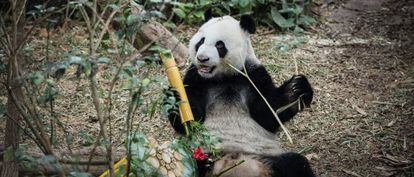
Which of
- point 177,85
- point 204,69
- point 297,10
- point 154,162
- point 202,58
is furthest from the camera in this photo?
point 297,10

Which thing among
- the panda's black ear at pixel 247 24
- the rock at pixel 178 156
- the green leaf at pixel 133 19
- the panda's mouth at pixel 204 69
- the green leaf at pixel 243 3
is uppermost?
the green leaf at pixel 133 19

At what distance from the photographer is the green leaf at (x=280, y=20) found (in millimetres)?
7738

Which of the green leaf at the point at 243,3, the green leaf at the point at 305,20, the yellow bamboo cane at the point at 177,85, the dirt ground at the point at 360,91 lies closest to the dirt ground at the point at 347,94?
the dirt ground at the point at 360,91

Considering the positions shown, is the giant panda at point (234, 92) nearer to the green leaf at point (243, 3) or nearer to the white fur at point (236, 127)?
the white fur at point (236, 127)

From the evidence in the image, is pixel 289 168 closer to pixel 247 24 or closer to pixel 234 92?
pixel 234 92

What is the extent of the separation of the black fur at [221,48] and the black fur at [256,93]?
0.78ft

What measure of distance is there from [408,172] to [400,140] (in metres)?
0.53

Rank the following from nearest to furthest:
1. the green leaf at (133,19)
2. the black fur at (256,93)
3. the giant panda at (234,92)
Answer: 1. the green leaf at (133,19)
2. the giant panda at (234,92)
3. the black fur at (256,93)

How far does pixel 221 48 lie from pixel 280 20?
3140mm

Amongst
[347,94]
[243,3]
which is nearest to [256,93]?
[347,94]

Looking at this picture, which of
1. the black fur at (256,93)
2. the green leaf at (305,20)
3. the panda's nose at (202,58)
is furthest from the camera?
the green leaf at (305,20)

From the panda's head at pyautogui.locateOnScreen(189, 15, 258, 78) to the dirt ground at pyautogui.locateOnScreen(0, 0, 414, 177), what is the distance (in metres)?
0.74

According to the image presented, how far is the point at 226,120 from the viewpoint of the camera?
16.0ft

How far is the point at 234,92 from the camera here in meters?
4.97
